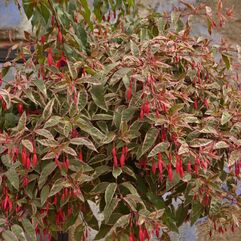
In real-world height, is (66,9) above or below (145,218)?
above

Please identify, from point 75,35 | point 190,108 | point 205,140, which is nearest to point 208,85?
point 190,108

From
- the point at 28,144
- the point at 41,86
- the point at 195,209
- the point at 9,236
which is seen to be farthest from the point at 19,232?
the point at 195,209

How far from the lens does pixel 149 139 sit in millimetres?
1349

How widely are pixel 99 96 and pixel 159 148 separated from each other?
0.69 feet

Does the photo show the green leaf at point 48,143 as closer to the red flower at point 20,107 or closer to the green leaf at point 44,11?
the red flower at point 20,107

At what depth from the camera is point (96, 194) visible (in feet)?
4.64

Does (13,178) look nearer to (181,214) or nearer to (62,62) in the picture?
(62,62)

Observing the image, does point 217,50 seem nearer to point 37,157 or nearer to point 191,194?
point 191,194

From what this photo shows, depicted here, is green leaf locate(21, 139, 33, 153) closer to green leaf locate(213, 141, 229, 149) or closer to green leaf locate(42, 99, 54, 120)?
green leaf locate(42, 99, 54, 120)

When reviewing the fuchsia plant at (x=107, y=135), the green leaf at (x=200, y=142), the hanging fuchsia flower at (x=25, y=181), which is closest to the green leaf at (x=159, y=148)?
the fuchsia plant at (x=107, y=135)

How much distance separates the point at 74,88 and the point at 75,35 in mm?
231

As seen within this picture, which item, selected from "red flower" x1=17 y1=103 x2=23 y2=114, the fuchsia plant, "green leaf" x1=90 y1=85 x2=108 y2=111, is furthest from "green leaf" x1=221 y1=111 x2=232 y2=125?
"red flower" x1=17 y1=103 x2=23 y2=114

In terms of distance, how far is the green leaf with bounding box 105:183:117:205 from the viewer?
1.35 m

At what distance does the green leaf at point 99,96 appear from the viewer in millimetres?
1389
